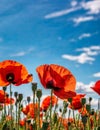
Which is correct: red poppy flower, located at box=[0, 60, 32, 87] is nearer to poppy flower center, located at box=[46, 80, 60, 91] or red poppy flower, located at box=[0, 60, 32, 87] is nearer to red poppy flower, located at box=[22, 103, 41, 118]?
poppy flower center, located at box=[46, 80, 60, 91]

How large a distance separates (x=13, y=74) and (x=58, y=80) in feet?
1.80

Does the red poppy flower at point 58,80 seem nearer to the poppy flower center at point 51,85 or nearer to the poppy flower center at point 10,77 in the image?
the poppy flower center at point 51,85

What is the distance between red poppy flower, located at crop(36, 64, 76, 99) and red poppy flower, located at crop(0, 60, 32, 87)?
0.36m

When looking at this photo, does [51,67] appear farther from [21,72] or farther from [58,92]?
[21,72]

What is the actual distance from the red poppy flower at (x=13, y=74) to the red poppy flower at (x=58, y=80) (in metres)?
0.36

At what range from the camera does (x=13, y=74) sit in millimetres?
3238

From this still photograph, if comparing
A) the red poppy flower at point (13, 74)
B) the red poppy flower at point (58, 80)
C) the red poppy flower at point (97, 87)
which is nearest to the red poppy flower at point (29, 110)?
the red poppy flower at point (97, 87)

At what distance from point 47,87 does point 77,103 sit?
1.92 m

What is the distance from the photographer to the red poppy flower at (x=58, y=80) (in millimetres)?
2721

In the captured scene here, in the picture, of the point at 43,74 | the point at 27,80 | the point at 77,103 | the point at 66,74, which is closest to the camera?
the point at 43,74

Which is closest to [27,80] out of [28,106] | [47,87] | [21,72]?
[21,72]

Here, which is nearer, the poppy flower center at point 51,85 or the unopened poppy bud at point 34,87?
the poppy flower center at point 51,85

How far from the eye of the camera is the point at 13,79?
3.19 meters

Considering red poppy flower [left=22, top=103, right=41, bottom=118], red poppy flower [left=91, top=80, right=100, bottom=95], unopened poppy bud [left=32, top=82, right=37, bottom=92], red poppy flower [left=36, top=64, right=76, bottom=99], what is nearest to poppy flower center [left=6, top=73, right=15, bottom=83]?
unopened poppy bud [left=32, top=82, right=37, bottom=92]
